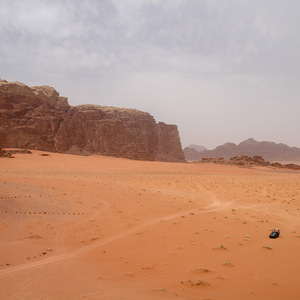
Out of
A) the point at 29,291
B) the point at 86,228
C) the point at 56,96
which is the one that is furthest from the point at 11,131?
the point at 29,291

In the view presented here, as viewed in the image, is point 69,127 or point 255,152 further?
point 255,152

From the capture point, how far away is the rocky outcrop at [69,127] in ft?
171

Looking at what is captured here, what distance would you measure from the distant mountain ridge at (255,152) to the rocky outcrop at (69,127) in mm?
60352

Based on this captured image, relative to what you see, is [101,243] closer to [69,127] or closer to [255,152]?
[69,127]

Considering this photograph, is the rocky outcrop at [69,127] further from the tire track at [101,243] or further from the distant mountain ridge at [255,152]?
the distant mountain ridge at [255,152]

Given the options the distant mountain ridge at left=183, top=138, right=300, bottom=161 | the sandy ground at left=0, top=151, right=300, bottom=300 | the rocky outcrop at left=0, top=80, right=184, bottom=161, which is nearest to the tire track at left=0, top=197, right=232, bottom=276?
the sandy ground at left=0, top=151, right=300, bottom=300

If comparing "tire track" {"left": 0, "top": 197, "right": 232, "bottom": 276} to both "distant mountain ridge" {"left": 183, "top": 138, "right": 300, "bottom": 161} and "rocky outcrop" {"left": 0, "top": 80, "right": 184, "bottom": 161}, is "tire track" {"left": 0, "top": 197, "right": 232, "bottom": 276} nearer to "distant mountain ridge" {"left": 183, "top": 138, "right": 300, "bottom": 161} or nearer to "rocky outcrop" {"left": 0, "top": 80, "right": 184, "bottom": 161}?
"rocky outcrop" {"left": 0, "top": 80, "right": 184, "bottom": 161}

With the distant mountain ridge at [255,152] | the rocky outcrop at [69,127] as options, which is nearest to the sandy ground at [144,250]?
the rocky outcrop at [69,127]

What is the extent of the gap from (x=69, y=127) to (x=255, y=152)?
107 meters

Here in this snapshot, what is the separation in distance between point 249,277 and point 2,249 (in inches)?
211

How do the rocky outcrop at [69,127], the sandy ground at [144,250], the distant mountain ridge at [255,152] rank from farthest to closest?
the distant mountain ridge at [255,152] < the rocky outcrop at [69,127] < the sandy ground at [144,250]

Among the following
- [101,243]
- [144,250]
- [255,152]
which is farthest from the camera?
[255,152]

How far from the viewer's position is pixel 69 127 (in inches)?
2309

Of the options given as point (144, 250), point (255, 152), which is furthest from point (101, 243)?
point (255, 152)
